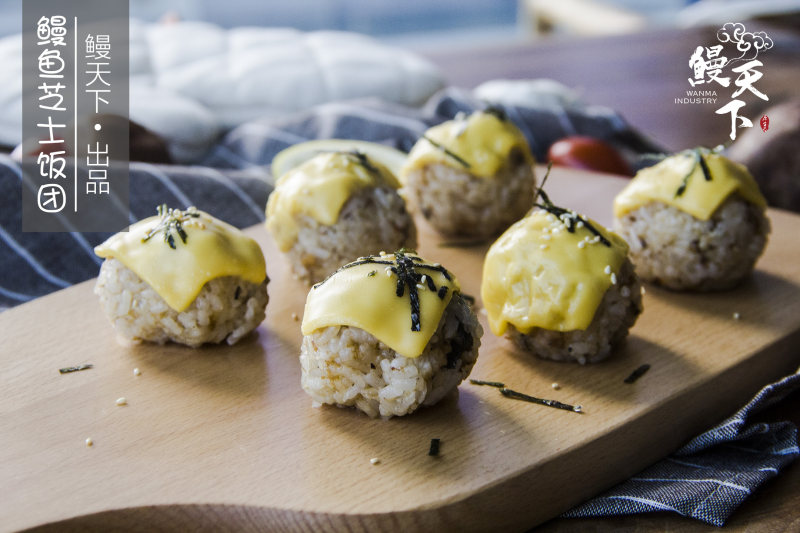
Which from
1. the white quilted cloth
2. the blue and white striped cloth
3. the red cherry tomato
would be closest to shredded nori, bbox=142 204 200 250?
the blue and white striped cloth

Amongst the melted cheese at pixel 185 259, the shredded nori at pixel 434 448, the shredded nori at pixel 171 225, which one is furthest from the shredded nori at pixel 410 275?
the shredded nori at pixel 171 225

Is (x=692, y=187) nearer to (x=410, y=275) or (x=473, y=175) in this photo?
(x=473, y=175)

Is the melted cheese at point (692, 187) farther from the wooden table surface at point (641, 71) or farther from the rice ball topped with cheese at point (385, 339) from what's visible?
the wooden table surface at point (641, 71)

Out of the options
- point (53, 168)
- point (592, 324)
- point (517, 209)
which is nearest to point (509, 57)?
point (517, 209)

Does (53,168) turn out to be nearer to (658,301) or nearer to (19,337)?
(19,337)

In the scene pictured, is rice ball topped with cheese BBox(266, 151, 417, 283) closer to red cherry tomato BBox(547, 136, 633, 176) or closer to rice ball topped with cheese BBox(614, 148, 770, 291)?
rice ball topped with cheese BBox(614, 148, 770, 291)

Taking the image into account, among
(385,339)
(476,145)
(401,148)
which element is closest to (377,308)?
(385,339)

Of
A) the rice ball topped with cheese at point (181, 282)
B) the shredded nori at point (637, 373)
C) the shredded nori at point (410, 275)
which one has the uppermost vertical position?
the shredded nori at point (410, 275)
